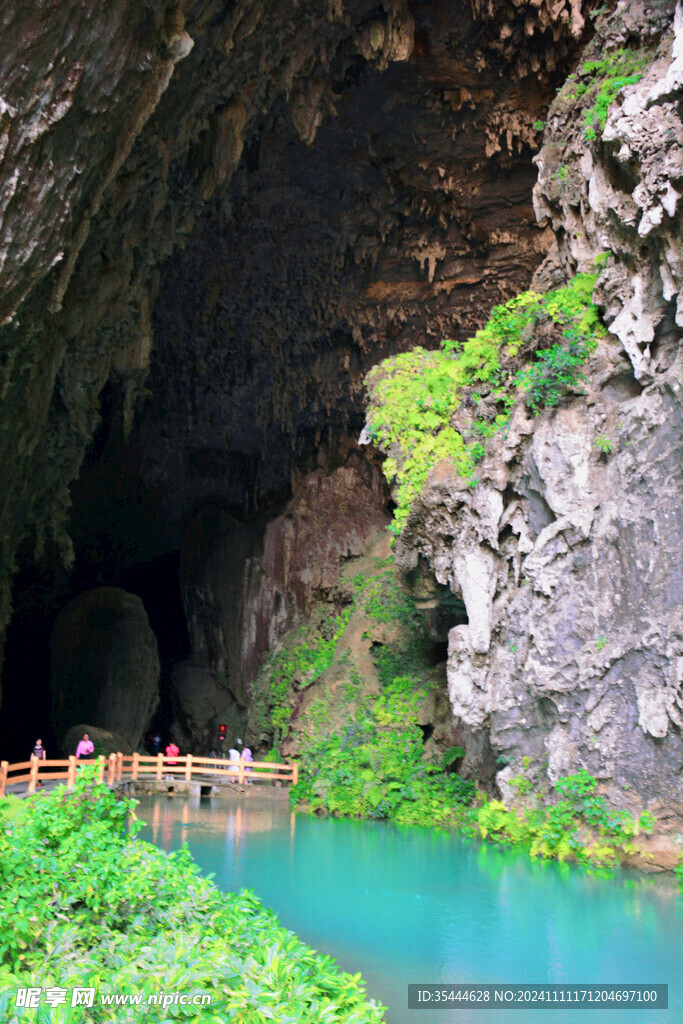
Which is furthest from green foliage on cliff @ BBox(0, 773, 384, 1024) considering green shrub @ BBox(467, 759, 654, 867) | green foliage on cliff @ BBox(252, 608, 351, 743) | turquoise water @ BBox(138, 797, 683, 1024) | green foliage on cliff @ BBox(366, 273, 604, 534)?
green foliage on cliff @ BBox(252, 608, 351, 743)

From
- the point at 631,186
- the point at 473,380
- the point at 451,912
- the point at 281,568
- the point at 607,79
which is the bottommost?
the point at 451,912

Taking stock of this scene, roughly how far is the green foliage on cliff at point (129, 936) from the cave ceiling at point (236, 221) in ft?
19.4

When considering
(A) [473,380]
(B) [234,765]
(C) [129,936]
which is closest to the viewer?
(C) [129,936]

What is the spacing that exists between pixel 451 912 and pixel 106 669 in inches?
671

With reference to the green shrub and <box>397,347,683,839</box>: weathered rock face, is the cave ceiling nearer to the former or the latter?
<box>397,347,683,839</box>: weathered rock face

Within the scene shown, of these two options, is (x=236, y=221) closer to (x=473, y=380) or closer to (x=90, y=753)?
(x=473, y=380)

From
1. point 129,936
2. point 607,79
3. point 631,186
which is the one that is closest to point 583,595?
point 631,186

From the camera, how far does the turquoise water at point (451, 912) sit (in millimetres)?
5742

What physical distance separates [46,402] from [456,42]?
9550 mm

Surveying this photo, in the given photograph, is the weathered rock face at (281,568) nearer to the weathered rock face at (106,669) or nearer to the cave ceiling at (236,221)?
the cave ceiling at (236,221)

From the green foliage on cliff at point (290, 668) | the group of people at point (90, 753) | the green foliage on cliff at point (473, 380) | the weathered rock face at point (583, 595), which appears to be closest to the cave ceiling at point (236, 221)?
the group of people at point (90, 753)

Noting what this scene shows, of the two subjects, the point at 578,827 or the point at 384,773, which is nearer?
the point at 578,827

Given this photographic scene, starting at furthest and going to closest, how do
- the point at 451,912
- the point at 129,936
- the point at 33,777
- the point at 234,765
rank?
the point at 234,765 → the point at 33,777 → the point at 451,912 → the point at 129,936

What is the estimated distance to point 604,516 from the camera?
1121 centimetres
